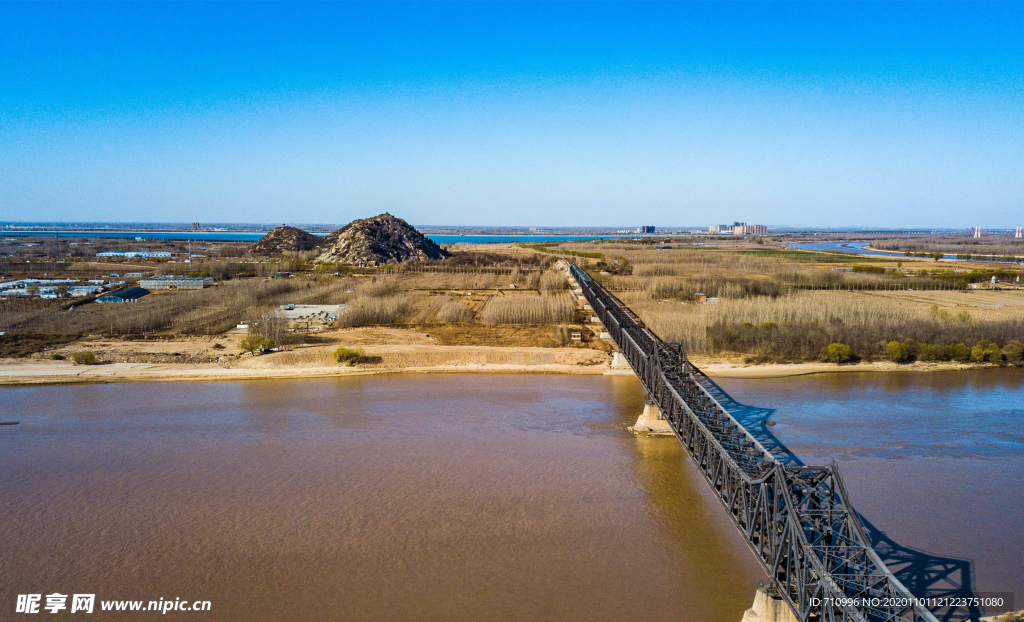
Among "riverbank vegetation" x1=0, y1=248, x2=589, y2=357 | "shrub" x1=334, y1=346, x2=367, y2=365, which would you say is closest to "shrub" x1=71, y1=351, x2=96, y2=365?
"riverbank vegetation" x1=0, y1=248, x2=589, y2=357

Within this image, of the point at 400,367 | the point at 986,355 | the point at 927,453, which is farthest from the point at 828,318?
the point at 400,367

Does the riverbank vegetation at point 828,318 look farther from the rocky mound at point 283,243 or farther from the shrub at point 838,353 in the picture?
the rocky mound at point 283,243

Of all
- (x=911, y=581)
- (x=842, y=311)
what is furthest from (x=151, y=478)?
(x=842, y=311)

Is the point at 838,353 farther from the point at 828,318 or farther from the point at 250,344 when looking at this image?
the point at 250,344

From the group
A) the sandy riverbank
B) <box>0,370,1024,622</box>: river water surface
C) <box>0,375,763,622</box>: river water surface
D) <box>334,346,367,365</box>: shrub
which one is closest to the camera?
<box>0,375,763,622</box>: river water surface

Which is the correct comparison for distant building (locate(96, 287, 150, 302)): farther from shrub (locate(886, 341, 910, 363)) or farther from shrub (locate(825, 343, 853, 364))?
shrub (locate(886, 341, 910, 363))

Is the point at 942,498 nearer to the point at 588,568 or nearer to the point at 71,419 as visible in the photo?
the point at 588,568
